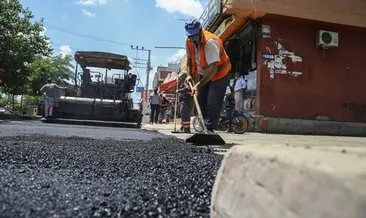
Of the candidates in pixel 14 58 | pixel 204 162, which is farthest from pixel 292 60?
pixel 14 58

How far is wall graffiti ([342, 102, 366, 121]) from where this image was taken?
12.3 meters

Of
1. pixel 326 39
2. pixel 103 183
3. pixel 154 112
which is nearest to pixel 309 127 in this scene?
pixel 326 39

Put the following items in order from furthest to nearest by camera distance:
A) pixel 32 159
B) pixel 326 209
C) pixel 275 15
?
pixel 275 15
pixel 32 159
pixel 326 209

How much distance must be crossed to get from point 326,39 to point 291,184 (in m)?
11.5

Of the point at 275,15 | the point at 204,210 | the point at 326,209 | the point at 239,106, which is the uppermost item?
the point at 275,15

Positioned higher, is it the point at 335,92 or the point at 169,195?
the point at 335,92

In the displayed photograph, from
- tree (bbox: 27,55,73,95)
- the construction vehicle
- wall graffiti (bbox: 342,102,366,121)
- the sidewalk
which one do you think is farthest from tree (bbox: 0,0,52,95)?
the sidewalk

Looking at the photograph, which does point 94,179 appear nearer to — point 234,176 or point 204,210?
point 204,210

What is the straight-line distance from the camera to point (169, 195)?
2385 millimetres

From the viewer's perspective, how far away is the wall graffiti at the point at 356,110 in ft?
40.3

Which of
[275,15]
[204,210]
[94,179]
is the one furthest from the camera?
[275,15]

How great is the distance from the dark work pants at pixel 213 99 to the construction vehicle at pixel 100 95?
23.3ft

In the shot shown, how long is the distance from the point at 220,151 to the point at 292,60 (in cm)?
793

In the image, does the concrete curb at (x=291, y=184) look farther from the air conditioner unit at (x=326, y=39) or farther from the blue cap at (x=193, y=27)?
the air conditioner unit at (x=326, y=39)
